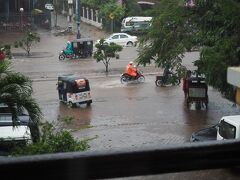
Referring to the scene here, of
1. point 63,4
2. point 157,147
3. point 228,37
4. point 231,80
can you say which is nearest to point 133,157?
point 157,147

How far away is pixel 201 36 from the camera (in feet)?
44.0

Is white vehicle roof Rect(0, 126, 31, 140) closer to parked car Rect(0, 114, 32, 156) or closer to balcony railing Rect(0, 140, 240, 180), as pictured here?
parked car Rect(0, 114, 32, 156)

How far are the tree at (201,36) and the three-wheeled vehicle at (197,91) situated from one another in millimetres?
1716

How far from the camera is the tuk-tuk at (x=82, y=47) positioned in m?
28.0

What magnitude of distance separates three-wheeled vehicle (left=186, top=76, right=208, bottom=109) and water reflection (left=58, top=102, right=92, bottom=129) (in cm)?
306

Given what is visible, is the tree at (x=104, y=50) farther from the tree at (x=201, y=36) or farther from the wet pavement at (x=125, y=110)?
the tree at (x=201, y=36)

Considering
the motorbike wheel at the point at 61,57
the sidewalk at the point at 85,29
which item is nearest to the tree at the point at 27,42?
the motorbike wheel at the point at 61,57

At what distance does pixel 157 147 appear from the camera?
2158 millimetres

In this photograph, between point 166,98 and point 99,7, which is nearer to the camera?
point 166,98

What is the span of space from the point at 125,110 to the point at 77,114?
1464mm

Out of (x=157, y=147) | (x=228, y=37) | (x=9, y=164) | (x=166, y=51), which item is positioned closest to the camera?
(x=9, y=164)

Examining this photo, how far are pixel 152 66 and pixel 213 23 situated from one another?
1221 cm

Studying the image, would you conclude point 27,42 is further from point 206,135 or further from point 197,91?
point 206,135

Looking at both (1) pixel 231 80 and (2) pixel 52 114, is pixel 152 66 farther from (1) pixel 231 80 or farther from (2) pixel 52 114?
(1) pixel 231 80
